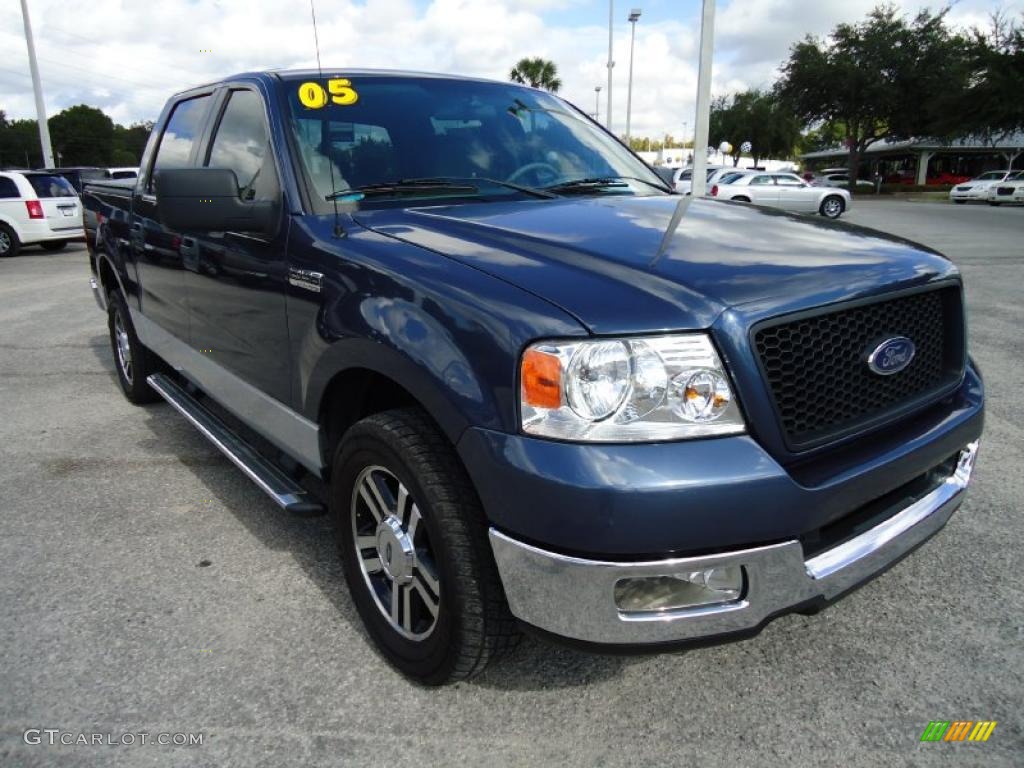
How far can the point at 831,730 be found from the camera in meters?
2.15

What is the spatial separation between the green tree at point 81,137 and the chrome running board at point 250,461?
270 ft

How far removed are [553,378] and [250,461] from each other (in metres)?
1.80

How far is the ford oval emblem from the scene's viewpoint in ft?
6.98

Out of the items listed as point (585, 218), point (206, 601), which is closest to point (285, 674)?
point (206, 601)

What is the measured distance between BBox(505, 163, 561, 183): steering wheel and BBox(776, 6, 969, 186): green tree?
153ft

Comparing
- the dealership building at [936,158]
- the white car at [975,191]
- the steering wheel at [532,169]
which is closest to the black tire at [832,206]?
the white car at [975,191]

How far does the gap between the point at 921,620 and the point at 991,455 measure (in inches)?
73.0

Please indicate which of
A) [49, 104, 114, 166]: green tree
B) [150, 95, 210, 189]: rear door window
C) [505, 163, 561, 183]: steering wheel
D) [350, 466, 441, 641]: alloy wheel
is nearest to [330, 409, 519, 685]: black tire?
[350, 466, 441, 641]: alloy wheel

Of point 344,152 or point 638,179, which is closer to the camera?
point 344,152

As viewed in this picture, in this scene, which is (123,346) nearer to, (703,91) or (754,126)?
(703,91)

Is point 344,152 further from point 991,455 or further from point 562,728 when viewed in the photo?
point 991,455

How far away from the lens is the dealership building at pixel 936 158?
176 feet

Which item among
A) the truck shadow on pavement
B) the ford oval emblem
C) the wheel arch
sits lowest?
the truck shadow on pavement

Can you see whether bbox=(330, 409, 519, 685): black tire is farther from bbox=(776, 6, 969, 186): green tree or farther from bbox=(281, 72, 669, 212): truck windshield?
bbox=(776, 6, 969, 186): green tree
